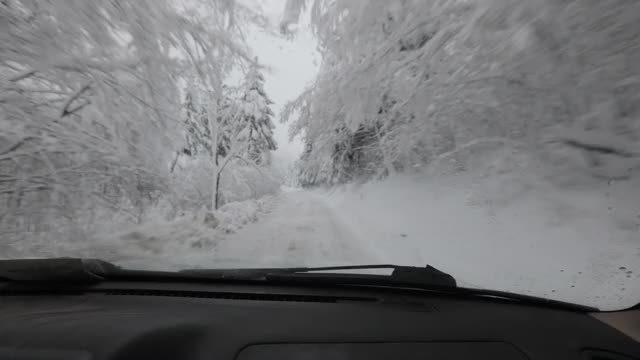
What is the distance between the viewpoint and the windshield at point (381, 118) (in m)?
3.03

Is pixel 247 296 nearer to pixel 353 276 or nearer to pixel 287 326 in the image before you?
pixel 287 326

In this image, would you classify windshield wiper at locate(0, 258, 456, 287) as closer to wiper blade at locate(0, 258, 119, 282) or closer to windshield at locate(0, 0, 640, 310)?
wiper blade at locate(0, 258, 119, 282)

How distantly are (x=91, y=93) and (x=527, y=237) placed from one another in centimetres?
620

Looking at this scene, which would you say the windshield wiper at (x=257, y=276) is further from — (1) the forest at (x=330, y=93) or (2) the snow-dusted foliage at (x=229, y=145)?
(2) the snow-dusted foliage at (x=229, y=145)

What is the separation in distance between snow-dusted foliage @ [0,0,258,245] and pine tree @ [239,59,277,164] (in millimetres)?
3970

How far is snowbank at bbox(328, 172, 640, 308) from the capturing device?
3.03 m

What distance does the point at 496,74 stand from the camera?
3.85 meters

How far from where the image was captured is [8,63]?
3.08 metres

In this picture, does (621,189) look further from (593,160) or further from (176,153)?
(176,153)

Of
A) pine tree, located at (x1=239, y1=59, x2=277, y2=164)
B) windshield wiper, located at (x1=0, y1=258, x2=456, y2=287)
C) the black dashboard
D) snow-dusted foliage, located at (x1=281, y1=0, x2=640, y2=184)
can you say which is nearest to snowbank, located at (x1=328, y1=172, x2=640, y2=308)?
snow-dusted foliage, located at (x1=281, y1=0, x2=640, y2=184)

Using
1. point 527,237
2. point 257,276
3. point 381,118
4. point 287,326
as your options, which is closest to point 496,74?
point 527,237

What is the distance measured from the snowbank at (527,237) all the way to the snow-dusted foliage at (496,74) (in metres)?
0.48

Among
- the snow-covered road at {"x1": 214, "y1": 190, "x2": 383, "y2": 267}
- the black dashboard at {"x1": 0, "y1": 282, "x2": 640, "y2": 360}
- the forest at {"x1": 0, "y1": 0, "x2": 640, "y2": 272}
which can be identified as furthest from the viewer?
the snow-covered road at {"x1": 214, "y1": 190, "x2": 383, "y2": 267}


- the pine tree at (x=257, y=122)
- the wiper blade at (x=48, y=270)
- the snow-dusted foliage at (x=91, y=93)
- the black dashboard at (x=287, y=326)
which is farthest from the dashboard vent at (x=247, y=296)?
the pine tree at (x=257, y=122)
